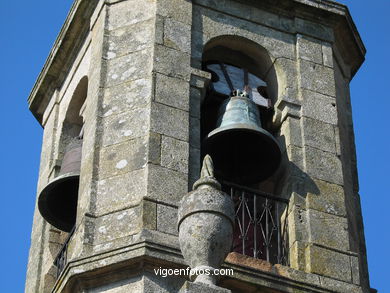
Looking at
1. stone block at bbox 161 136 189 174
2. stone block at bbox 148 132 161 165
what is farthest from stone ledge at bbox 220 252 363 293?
stone block at bbox 148 132 161 165

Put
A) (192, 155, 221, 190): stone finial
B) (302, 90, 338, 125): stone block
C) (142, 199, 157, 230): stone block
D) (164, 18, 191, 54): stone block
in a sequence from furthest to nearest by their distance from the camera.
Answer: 1. (302, 90, 338, 125): stone block
2. (164, 18, 191, 54): stone block
3. (142, 199, 157, 230): stone block
4. (192, 155, 221, 190): stone finial

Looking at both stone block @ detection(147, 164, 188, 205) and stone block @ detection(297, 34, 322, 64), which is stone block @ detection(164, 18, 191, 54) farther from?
stone block @ detection(147, 164, 188, 205)

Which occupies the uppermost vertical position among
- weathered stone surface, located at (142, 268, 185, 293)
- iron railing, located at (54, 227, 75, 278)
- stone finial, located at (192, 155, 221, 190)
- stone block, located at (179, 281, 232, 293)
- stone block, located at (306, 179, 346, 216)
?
stone block, located at (306, 179, 346, 216)

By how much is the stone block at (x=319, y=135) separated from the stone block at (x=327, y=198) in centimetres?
49

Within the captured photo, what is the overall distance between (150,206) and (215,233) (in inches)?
91.4

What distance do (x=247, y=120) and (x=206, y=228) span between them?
11.8 feet

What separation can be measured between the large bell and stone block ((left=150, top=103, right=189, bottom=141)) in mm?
431

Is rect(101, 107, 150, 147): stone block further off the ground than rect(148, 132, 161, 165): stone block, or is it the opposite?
rect(101, 107, 150, 147): stone block

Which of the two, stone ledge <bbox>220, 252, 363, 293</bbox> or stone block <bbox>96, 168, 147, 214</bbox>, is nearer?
stone ledge <bbox>220, 252, 363, 293</bbox>

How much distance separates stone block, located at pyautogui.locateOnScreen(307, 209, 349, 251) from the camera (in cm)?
1405

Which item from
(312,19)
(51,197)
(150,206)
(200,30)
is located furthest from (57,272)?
(312,19)

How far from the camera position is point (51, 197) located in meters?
15.5

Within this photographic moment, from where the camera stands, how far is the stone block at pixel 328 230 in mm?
14055

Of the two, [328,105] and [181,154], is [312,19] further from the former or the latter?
[181,154]
